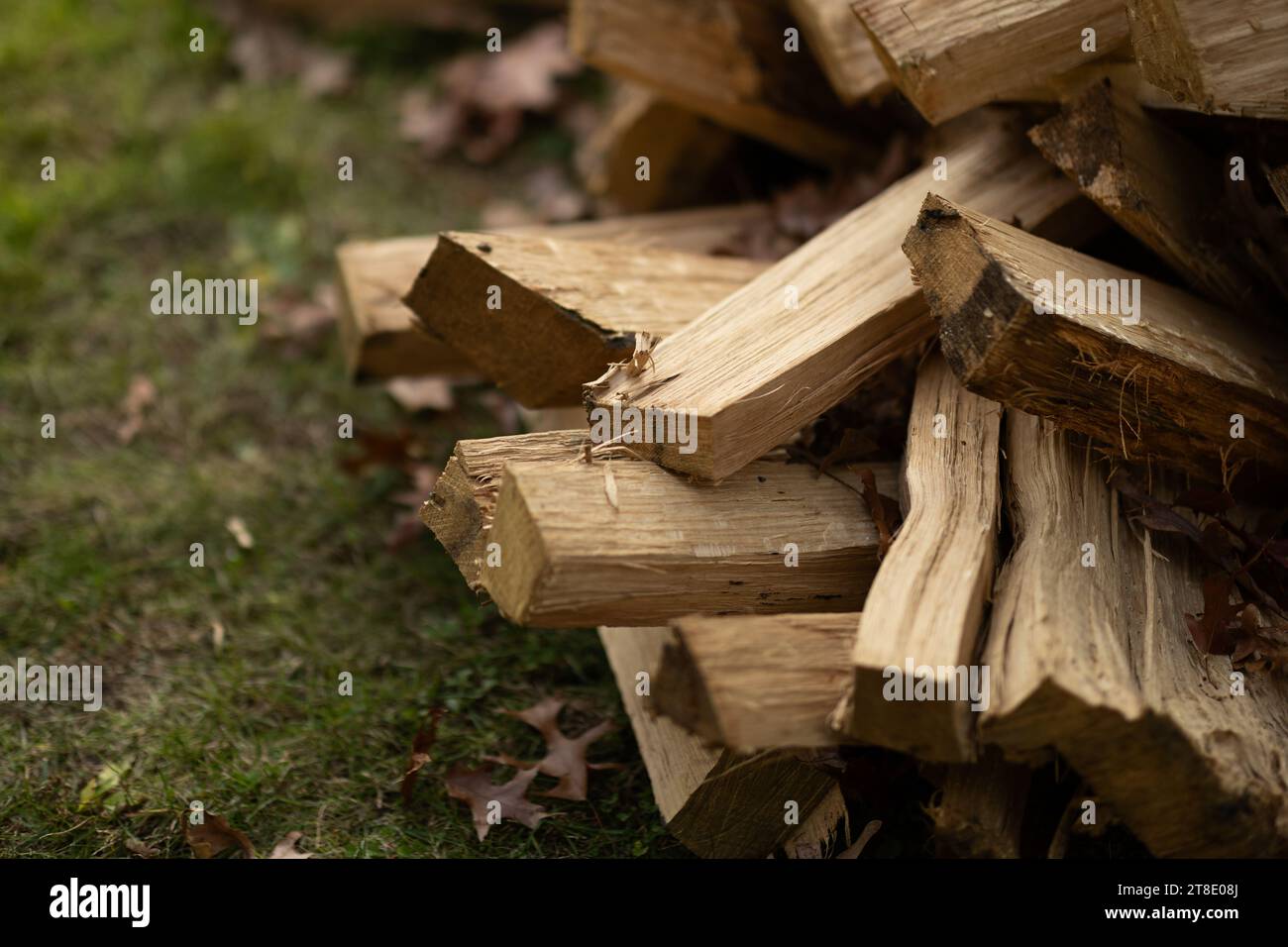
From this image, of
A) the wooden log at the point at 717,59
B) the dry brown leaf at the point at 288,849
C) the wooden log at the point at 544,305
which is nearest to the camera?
the dry brown leaf at the point at 288,849

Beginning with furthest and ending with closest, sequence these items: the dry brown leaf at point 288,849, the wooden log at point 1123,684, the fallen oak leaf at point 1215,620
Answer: the dry brown leaf at point 288,849, the fallen oak leaf at point 1215,620, the wooden log at point 1123,684

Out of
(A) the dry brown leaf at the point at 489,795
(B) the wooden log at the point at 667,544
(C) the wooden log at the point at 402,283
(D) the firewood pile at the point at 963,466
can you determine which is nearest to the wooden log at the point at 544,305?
(D) the firewood pile at the point at 963,466

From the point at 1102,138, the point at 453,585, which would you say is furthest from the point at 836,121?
the point at 453,585

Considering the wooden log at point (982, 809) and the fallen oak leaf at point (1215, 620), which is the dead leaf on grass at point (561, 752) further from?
the fallen oak leaf at point (1215, 620)

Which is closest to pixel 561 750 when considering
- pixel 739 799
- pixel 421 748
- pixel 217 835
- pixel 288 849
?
pixel 421 748

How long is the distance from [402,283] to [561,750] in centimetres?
131

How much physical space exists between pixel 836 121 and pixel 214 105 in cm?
248

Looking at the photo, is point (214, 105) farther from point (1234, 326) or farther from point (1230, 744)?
point (1230, 744)

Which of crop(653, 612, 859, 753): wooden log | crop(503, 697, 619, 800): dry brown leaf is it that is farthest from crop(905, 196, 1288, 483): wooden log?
crop(503, 697, 619, 800): dry brown leaf

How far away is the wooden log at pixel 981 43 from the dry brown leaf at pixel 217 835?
203 cm

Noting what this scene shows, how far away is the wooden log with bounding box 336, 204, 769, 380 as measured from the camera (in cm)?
299

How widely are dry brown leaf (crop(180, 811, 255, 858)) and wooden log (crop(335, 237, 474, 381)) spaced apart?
1.24m

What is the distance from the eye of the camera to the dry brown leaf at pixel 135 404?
3.32m

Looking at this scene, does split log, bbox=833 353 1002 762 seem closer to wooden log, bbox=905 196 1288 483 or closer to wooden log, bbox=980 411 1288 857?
wooden log, bbox=980 411 1288 857
